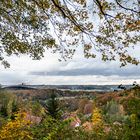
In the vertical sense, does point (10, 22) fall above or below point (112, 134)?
above

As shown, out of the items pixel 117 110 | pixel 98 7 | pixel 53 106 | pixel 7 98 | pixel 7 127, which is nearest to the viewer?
pixel 98 7

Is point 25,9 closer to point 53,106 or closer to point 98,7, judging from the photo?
point 98,7

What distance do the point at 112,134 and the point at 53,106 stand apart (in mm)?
35581

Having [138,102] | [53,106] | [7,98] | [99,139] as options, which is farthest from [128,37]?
[7,98]

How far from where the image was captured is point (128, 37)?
55.5 feet

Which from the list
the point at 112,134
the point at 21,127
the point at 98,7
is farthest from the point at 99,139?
the point at 98,7

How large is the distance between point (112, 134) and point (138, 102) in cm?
683

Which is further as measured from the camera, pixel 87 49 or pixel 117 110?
pixel 117 110

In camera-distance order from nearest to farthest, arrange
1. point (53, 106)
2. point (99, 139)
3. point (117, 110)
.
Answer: point (99, 139), point (53, 106), point (117, 110)

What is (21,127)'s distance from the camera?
67.9 feet

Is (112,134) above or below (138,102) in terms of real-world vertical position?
below

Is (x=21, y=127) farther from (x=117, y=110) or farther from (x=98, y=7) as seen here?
(x=117, y=110)

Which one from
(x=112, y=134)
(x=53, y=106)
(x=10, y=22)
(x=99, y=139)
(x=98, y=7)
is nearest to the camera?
(x=98, y=7)

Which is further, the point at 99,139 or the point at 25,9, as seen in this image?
the point at 99,139
